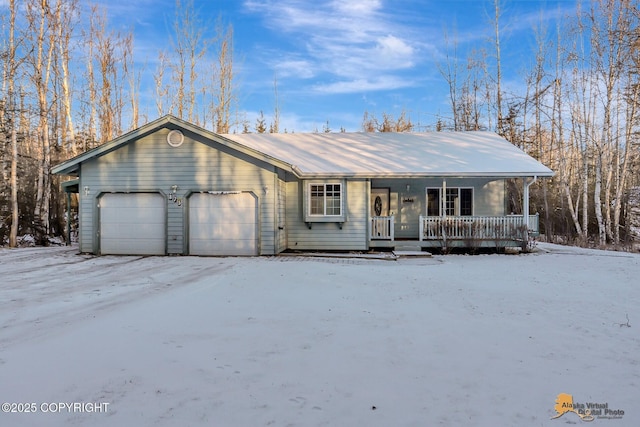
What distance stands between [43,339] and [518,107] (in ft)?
88.3

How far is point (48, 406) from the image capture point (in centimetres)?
285

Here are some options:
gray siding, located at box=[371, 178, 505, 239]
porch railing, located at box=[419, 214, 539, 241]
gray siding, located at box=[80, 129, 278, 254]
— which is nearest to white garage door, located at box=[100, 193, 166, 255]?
gray siding, located at box=[80, 129, 278, 254]

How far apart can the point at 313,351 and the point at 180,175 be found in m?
9.80

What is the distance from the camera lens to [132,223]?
497 inches

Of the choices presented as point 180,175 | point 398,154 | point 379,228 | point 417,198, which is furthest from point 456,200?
point 180,175

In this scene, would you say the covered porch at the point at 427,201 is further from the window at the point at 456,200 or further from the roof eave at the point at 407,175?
the roof eave at the point at 407,175

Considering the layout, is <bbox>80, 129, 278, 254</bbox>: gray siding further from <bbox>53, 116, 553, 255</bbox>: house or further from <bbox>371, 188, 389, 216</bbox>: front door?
<bbox>371, 188, 389, 216</bbox>: front door

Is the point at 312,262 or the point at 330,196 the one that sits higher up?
the point at 330,196

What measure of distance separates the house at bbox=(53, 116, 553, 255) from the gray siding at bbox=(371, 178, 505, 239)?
1.5 inches

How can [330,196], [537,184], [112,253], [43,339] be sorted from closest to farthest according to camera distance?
1. [43,339]
2. [112,253]
3. [330,196]
4. [537,184]

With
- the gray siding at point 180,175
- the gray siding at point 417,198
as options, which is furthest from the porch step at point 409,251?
the gray siding at point 180,175

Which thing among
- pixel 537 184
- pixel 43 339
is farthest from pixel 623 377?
pixel 537 184

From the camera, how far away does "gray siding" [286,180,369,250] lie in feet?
44.7

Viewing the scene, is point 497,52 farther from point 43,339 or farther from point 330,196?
point 43,339
